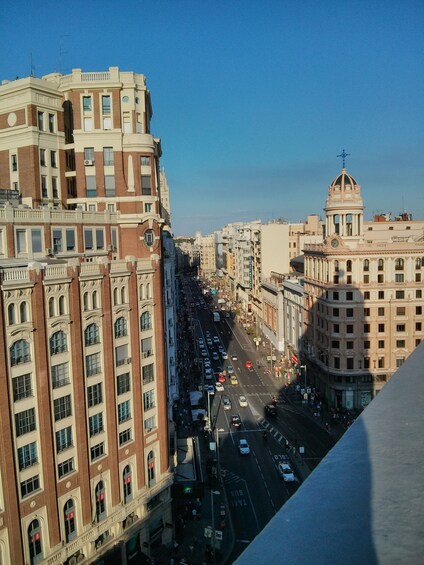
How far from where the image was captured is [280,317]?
106m

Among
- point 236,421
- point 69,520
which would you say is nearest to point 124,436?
point 69,520

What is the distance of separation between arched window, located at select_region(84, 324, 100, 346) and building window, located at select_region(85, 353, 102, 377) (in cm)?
101

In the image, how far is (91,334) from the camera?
119 feet

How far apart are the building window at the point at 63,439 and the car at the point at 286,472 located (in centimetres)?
2413

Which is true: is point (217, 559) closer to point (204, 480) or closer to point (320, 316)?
point (204, 480)

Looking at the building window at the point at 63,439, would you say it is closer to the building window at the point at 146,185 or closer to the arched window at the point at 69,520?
the arched window at the point at 69,520

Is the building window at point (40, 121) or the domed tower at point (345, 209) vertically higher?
the building window at point (40, 121)

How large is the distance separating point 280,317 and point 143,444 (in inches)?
2705

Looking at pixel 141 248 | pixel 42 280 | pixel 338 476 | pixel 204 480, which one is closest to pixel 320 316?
pixel 204 480

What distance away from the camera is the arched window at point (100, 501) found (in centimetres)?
3644

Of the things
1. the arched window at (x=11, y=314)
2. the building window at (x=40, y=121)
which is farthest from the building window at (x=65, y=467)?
the building window at (x=40, y=121)

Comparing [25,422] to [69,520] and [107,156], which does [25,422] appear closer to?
[69,520]

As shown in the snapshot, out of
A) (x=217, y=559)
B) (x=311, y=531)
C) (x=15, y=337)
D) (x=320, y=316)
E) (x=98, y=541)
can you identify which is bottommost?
(x=217, y=559)

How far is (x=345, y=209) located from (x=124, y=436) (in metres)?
52.9
